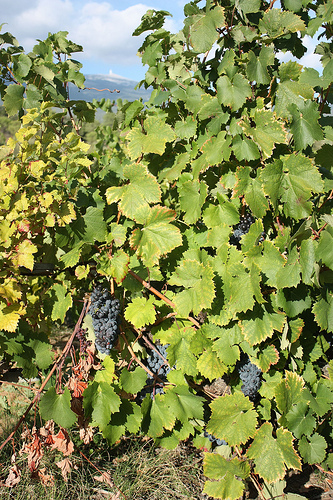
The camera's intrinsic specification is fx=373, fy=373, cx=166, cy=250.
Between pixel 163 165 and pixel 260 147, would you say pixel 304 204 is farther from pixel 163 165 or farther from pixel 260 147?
pixel 163 165

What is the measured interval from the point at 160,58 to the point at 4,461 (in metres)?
2.39

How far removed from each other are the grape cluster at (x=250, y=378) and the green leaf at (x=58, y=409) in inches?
31.0

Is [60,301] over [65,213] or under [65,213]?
under

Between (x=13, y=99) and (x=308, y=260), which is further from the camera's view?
(x=13, y=99)

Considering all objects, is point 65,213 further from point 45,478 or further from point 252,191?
point 45,478

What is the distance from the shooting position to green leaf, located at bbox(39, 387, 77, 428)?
5.29 feet

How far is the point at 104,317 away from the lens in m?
1.71

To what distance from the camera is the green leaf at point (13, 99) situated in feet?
5.87

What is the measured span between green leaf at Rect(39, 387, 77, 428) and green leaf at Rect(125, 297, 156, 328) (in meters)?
0.43

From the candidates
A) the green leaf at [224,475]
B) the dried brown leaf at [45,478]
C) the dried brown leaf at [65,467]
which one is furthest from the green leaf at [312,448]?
the dried brown leaf at [45,478]

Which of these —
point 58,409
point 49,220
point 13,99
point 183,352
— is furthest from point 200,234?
point 13,99

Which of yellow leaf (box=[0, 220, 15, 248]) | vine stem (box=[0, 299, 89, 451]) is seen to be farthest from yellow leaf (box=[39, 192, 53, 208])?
vine stem (box=[0, 299, 89, 451])

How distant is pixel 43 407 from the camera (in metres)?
1.61

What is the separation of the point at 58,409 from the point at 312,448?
120 centimetres
